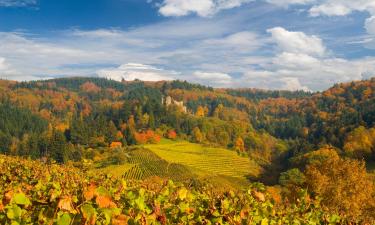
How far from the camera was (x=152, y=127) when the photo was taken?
161000 mm

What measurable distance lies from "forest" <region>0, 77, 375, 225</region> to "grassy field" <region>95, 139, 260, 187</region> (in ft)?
1.15

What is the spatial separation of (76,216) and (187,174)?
94991mm

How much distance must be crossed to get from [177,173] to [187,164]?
999cm

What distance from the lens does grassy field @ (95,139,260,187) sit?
323ft

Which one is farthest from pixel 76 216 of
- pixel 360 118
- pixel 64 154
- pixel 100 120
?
pixel 360 118

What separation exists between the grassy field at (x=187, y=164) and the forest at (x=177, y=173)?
352mm

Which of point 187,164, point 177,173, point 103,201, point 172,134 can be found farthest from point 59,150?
point 103,201

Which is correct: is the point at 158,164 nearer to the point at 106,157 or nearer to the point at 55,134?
the point at 106,157

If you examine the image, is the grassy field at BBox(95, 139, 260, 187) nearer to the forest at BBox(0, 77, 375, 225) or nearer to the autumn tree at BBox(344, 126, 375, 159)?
the forest at BBox(0, 77, 375, 225)

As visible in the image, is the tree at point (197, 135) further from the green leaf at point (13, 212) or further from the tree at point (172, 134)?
the green leaf at point (13, 212)

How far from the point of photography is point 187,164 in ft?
359

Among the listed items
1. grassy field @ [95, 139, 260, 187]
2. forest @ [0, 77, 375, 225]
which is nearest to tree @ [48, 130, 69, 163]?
forest @ [0, 77, 375, 225]

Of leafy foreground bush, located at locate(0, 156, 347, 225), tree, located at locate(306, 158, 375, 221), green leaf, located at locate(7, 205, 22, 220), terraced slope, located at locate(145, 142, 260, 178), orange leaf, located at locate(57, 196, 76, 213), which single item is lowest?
terraced slope, located at locate(145, 142, 260, 178)

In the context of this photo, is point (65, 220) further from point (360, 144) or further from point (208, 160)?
point (360, 144)
